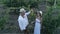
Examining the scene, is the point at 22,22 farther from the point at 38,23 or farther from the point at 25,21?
the point at 38,23

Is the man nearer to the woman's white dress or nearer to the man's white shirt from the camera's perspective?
the man's white shirt

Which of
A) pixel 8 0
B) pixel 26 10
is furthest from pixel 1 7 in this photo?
pixel 26 10

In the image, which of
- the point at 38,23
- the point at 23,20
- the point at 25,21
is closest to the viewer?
the point at 38,23

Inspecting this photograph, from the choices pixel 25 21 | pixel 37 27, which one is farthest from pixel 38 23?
pixel 25 21

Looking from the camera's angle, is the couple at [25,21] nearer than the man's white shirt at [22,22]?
Yes

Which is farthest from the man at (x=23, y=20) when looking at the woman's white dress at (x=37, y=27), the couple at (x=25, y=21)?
the woman's white dress at (x=37, y=27)

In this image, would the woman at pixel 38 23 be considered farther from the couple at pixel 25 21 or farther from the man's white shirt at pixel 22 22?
the man's white shirt at pixel 22 22

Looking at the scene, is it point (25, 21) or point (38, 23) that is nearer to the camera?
point (38, 23)

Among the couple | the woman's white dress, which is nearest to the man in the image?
the couple

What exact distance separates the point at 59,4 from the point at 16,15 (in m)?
2.03

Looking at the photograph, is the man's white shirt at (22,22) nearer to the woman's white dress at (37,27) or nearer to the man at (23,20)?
the man at (23,20)

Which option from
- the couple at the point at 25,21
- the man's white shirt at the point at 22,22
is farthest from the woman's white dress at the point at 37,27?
the man's white shirt at the point at 22,22

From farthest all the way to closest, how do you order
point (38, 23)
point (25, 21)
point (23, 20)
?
point (25, 21) → point (23, 20) → point (38, 23)

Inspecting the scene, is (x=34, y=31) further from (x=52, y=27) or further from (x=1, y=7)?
(x=1, y=7)
